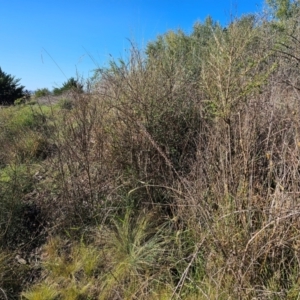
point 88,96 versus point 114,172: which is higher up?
point 88,96

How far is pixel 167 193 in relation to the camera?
3.09m

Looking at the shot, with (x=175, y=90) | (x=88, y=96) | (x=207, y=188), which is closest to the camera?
(x=207, y=188)

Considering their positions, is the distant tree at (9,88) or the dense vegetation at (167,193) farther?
the distant tree at (9,88)

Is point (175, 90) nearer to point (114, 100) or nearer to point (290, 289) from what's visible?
point (114, 100)

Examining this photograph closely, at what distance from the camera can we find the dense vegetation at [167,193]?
80.2 inches

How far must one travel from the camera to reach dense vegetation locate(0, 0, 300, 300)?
204 cm

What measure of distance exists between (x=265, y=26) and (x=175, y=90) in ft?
6.90

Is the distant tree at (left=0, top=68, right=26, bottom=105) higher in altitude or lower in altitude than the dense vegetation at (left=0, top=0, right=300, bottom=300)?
higher

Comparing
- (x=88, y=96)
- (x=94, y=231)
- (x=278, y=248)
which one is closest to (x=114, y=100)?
(x=88, y=96)

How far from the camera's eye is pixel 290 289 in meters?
1.92

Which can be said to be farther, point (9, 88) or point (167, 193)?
point (9, 88)

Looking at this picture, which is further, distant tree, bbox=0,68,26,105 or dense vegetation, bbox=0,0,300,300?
distant tree, bbox=0,68,26,105

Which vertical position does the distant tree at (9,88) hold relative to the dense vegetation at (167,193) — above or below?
above

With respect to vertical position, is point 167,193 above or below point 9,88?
below
